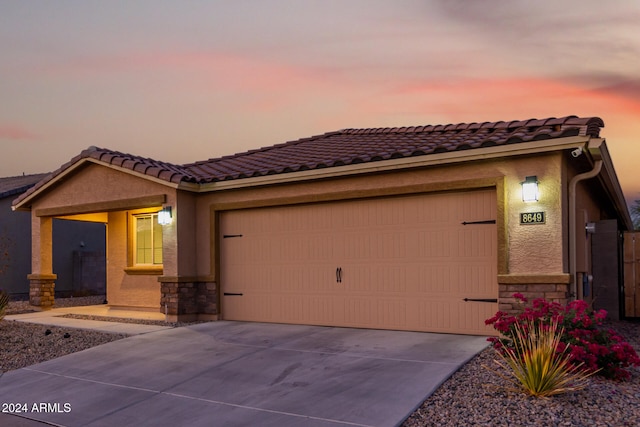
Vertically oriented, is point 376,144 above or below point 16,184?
below

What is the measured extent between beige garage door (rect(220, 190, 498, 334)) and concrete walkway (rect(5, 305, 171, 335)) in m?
1.92

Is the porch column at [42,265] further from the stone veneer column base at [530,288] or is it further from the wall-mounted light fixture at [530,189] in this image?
the wall-mounted light fixture at [530,189]

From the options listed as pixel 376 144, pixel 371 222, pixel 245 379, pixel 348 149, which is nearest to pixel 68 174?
pixel 348 149

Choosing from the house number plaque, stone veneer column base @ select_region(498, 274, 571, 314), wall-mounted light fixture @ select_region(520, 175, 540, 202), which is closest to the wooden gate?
stone veneer column base @ select_region(498, 274, 571, 314)

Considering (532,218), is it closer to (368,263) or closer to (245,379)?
(368,263)

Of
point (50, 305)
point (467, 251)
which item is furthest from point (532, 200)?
point (50, 305)

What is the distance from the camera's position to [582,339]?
6812 millimetres

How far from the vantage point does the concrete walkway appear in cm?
1148

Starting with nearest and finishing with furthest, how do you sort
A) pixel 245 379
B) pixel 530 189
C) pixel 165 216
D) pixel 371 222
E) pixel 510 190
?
pixel 245 379, pixel 530 189, pixel 510 190, pixel 371 222, pixel 165 216

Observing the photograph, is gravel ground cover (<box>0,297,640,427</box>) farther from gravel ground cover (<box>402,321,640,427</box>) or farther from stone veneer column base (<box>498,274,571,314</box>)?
stone veneer column base (<box>498,274,571,314</box>)

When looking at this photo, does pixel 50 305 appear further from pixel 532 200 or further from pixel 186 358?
pixel 532 200

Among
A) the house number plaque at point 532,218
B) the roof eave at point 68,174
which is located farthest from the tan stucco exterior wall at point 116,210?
the house number plaque at point 532,218

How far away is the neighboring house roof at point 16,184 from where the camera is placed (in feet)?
68.5

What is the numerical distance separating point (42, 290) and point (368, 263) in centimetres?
981
